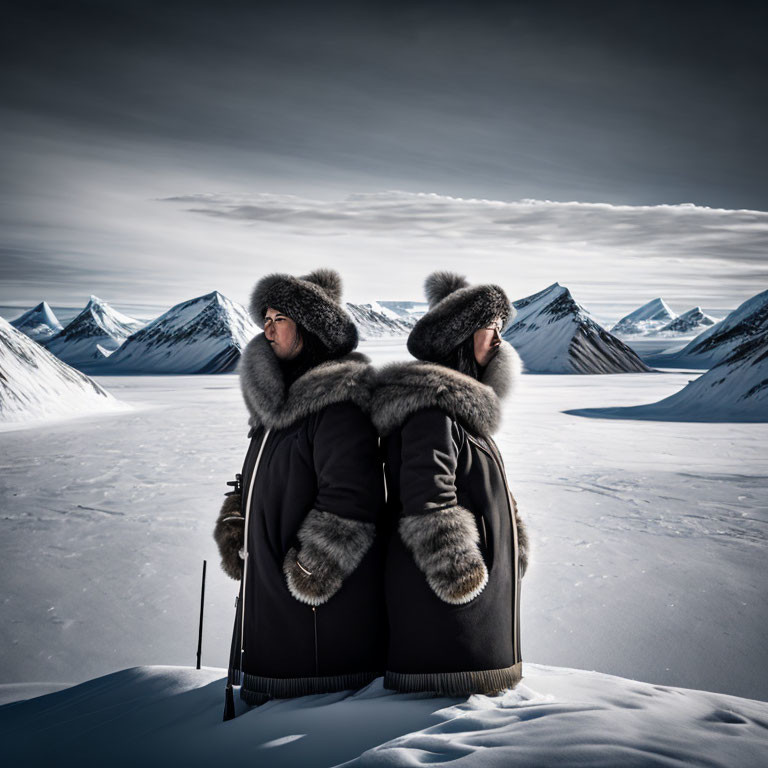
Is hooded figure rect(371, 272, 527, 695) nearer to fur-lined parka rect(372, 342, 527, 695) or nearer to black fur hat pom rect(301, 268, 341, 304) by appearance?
fur-lined parka rect(372, 342, 527, 695)

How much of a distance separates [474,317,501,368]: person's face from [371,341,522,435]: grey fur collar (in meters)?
0.19

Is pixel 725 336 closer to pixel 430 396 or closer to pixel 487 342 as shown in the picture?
pixel 487 342

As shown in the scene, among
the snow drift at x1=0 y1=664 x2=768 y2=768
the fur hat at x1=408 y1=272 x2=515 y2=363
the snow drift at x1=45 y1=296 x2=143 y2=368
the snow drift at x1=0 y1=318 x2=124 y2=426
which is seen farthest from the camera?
the snow drift at x1=45 y1=296 x2=143 y2=368

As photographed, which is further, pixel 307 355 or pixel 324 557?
pixel 307 355

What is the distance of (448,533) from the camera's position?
6.35 ft

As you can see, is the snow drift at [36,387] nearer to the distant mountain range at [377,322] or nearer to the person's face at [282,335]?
the person's face at [282,335]

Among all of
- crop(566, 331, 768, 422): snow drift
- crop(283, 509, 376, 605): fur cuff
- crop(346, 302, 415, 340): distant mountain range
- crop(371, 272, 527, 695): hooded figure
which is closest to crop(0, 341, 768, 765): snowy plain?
crop(371, 272, 527, 695): hooded figure

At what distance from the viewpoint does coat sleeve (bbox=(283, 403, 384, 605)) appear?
2021mm

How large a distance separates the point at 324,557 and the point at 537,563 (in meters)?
2.69

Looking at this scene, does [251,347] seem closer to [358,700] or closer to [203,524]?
[358,700]

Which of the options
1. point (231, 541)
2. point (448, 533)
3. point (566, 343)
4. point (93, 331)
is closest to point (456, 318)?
point (448, 533)

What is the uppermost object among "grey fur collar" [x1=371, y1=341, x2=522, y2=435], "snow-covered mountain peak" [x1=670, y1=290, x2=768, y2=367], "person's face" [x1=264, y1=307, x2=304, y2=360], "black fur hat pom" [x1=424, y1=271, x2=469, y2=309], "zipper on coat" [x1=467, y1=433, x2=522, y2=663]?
"snow-covered mountain peak" [x1=670, y1=290, x2=768, y2=367]

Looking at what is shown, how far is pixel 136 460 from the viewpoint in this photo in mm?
8227

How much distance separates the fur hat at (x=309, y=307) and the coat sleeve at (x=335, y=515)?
1.37ft
